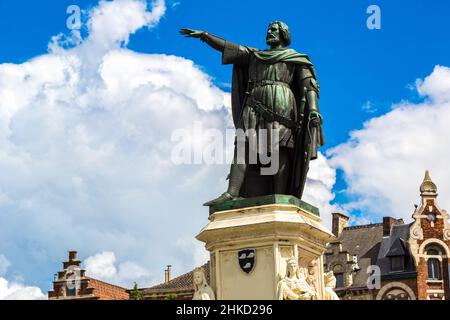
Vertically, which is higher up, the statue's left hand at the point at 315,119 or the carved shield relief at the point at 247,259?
the statue's left hand at the point at 315,119

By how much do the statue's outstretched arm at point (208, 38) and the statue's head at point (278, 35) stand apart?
721 mm

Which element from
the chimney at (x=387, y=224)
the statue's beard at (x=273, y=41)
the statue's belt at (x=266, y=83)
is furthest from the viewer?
the chimney at (x=387, y=224)

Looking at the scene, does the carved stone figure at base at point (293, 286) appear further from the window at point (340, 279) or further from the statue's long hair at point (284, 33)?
the window at point (340, 279)

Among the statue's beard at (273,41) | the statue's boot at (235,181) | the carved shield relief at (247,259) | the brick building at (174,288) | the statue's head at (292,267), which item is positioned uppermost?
the brick building at (174,288)

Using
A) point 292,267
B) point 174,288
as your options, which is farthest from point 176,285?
point 292,267

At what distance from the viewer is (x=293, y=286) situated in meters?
13.4

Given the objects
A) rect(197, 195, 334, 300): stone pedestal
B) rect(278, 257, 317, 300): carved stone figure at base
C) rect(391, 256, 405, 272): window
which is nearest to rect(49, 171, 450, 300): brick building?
rect(391, 256, 405, 272): window

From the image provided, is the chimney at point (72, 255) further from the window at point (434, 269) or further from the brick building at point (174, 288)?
the window at point (434, 269)

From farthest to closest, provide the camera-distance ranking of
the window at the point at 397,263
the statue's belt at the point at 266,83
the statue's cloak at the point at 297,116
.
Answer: the window at the point at 397,263 → the statue's belt at the point at 266,83 → the statue's cloak at the point at 297,116

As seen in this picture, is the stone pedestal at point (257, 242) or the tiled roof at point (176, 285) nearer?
the stone pedestal at point (257, 242)

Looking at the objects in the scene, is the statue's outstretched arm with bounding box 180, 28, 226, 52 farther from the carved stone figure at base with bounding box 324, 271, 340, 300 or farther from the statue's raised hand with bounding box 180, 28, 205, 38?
the carved stone figure at base with bounding box 324, 271, 340, 300

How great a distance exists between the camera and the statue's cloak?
14.6 m

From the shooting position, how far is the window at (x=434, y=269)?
178ft

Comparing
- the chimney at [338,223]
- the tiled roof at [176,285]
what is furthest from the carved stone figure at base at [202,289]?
the chimney at [338,223]
